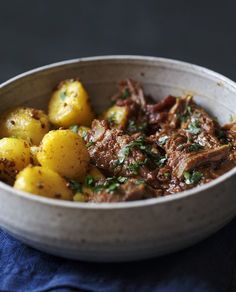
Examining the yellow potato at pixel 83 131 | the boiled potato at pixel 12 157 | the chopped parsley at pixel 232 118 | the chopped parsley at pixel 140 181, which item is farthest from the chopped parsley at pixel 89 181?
the chopped parsley at pixel 232 118

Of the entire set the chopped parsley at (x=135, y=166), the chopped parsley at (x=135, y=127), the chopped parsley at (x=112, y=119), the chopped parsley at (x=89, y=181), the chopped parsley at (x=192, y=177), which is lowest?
the chopped parsley at (x=112, y=119)

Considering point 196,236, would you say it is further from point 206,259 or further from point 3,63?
point 3,63

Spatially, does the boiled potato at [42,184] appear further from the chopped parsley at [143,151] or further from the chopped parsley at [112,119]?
the chopped parsley at [112,119]

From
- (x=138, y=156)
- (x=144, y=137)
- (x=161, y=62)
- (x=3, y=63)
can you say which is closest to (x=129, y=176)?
(x=138, y=156)

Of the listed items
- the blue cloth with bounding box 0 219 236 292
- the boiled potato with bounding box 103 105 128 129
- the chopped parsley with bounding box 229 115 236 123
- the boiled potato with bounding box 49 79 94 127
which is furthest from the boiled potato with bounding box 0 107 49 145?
the chopped parsley with bounding box 229 115 236 123

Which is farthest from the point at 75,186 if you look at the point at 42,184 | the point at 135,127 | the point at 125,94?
the point at 125,94
